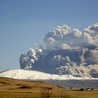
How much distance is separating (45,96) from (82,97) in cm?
1221

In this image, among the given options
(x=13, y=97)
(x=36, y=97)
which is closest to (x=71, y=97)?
(x=36, y=97)

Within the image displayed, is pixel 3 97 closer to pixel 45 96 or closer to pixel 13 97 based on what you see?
pixel 13 97

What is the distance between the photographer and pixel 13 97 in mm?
92562

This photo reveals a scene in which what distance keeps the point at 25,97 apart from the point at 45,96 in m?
6.63

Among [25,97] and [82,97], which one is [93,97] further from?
[25,97]

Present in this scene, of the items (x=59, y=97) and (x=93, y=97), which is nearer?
(x=59, y=97)

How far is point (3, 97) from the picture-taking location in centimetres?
9112

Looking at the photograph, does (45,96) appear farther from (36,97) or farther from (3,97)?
(3,97)

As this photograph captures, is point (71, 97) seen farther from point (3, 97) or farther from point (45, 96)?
point (3, 97)

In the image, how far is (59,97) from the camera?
92.4 m

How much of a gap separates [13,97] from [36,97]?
639 cm

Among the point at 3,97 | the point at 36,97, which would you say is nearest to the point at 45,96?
the point at 36,97

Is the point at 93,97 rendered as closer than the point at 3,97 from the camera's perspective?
No

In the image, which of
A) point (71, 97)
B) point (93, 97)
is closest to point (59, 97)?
point (71, 97)
